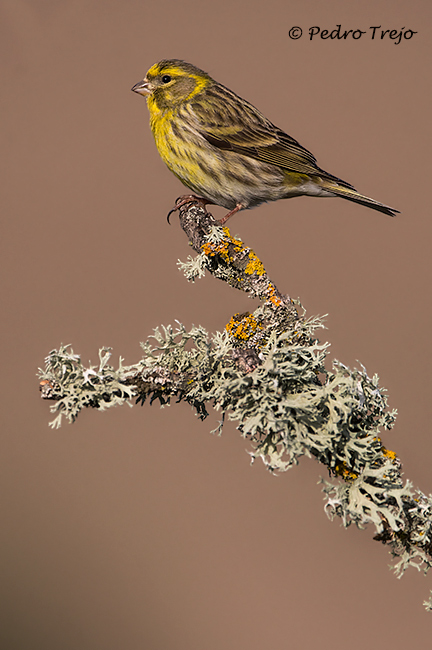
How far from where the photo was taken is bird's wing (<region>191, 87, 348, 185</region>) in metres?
3.58

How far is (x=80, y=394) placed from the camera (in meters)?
1.96

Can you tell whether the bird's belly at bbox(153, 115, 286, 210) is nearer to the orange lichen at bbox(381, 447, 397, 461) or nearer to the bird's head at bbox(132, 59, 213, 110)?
the bird's head at bbox(132, 59, 213, 110)

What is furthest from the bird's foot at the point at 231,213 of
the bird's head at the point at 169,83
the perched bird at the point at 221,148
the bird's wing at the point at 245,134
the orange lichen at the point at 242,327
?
the orange lichen at the point at 242,327

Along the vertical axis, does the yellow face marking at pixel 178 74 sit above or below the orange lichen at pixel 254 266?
above

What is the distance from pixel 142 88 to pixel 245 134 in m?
0.73

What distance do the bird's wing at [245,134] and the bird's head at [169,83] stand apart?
0.12 metres

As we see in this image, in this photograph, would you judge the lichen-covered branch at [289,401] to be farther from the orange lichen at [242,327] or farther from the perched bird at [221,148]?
the perched bird at [221,148]

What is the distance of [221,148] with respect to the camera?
356cm

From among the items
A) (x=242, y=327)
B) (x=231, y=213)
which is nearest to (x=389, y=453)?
(x=242, y=327)

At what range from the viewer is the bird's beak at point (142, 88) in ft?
11.9

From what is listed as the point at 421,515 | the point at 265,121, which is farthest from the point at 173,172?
the point at 421,515

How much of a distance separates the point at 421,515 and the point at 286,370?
733 mm

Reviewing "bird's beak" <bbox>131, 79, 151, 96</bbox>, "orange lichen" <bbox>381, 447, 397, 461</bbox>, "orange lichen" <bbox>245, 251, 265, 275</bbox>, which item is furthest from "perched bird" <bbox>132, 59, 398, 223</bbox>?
"orange lichen" <bbox>381, 447, 397, 461</bbox>

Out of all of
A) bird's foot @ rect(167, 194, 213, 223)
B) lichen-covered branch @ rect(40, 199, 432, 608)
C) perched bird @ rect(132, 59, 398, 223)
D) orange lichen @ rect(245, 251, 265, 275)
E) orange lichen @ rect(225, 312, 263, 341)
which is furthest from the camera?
perched bird @ rect(132, 59, 398, 223)
